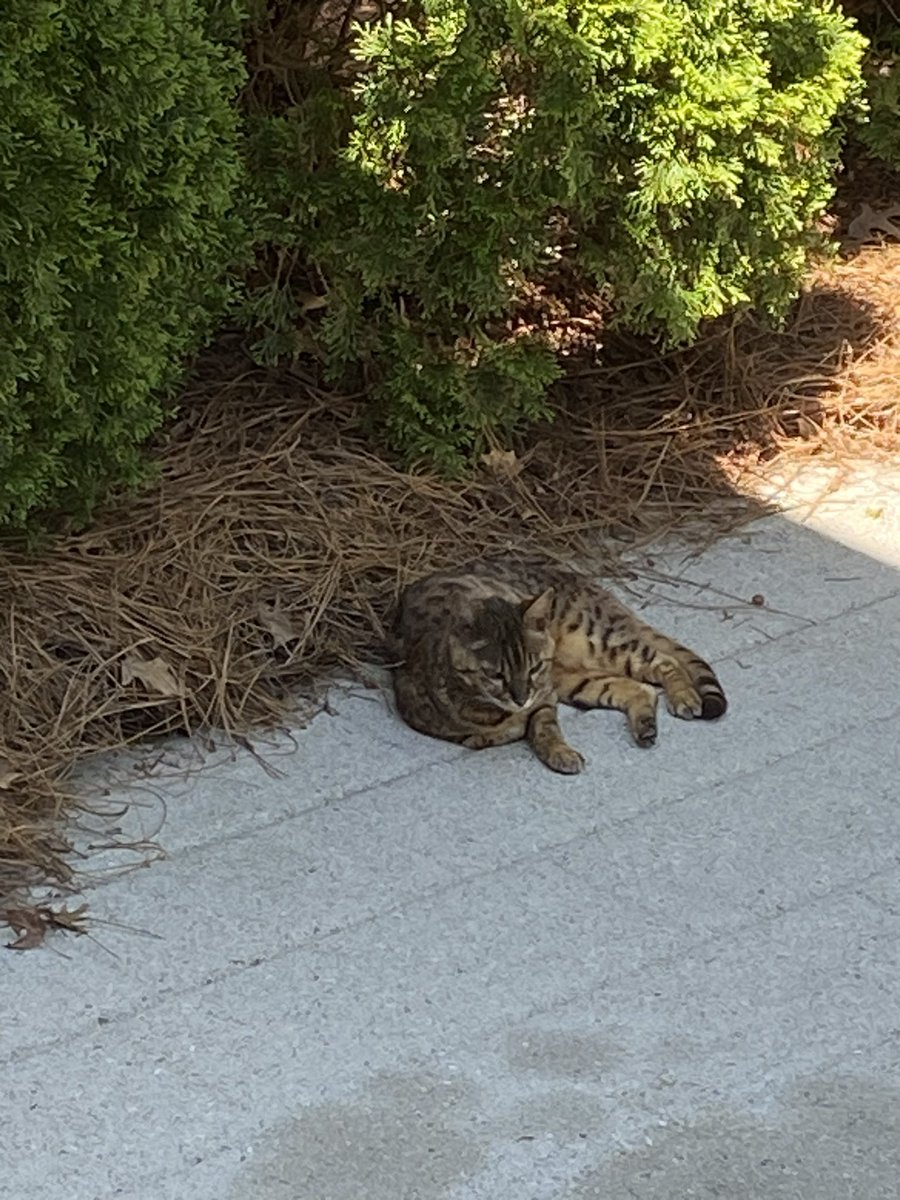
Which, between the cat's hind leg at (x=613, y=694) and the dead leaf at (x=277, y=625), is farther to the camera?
the dead leaf at (x=277, y=625)

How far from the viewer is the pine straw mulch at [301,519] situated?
4.53m

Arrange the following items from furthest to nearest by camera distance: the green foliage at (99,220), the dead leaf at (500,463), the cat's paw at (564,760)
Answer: the dead leaf at (500,463), the cat's paw at (564,760), the green foliage at (99,220)

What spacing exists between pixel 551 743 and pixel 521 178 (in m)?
1.80

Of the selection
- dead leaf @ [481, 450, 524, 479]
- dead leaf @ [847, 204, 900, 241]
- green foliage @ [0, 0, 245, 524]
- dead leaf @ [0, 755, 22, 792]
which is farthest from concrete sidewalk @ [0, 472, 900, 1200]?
dead leaf @ [847, 204, 900, 241]

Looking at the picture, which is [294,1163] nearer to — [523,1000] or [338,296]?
[523,1000]

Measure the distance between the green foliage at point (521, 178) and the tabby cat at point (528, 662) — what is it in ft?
→ 2.54

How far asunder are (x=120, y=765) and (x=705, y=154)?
2625mm

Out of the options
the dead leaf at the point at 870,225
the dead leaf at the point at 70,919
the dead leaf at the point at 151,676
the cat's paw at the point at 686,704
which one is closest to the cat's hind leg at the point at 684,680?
the cat's paw at the point at 686,704

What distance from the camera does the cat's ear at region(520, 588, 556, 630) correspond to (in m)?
4.77

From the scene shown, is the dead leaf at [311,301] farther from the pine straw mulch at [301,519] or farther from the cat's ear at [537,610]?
the cat's ear at [537,610]

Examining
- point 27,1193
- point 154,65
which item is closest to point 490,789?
point 27,1193

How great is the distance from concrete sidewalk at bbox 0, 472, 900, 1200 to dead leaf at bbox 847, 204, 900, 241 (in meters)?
3.35

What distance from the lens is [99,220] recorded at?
4352 mm

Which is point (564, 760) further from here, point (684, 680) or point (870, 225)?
point (870, 225)
